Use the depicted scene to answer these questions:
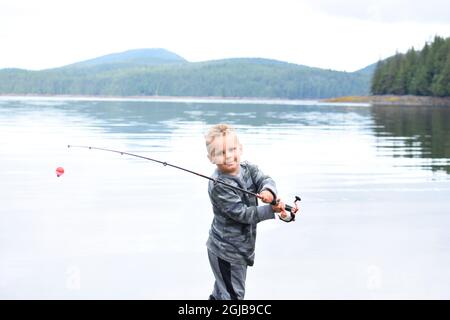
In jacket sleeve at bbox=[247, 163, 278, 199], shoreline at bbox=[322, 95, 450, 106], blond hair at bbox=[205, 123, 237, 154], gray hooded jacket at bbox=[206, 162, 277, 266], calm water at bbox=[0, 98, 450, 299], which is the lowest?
shoreline at bbox=[322, 95, 450, 106]

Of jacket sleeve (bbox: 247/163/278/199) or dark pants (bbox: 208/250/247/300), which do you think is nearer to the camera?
jacket sleeve (bbox: 247/163/278/199)

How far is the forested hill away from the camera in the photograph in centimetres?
13625

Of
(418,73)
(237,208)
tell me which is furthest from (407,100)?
(237,208)

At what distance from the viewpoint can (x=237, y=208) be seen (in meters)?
4.99

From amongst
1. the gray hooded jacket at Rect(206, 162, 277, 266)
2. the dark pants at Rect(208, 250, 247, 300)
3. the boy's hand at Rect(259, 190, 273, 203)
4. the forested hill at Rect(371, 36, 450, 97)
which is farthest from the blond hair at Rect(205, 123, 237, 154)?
the forested hill at Rect(371, 36, 450, 97)

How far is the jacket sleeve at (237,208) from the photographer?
498 cm

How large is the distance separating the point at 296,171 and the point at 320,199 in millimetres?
4258

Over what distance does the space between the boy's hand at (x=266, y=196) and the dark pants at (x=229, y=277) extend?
554mm

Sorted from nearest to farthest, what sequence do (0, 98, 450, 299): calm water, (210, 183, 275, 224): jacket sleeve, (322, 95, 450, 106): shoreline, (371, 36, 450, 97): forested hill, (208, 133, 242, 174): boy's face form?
(208, 133, 242, 174): boy's face < (210, 183, 275, 224): jacket sleeve < (0, 98, 450, 299): calm water < (322, 95, 450, 106): shoreline < (371, 36, 450, 97): forested hill

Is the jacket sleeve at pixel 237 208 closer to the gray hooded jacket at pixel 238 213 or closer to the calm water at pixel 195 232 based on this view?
the gray hooded jacket at pixel 238 213

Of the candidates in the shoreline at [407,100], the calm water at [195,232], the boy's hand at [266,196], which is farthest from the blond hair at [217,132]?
the shoreline at [407,100]

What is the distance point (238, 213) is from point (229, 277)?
0.53 metres

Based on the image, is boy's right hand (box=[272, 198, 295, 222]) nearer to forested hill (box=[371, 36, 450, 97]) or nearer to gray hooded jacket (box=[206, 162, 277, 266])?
gray hooded jacket (box=[206, 162, 277, 266])
